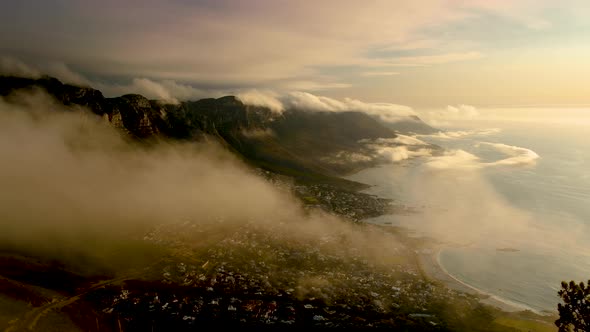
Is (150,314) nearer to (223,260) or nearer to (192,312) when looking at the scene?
(192,312)

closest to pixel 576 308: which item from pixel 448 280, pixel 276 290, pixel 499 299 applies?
pixel 276 290

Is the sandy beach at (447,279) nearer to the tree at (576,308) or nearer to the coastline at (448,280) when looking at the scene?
the coastline at (448,280)

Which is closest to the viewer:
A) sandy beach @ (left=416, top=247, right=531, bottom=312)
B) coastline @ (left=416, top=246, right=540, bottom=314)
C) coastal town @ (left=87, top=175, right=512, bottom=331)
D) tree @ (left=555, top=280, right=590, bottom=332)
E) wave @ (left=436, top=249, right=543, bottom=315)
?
tree @ (left=555, top=280, right=590, bottom=332)

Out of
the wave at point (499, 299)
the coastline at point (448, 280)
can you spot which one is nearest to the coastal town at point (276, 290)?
the coastline at point (448, 280)

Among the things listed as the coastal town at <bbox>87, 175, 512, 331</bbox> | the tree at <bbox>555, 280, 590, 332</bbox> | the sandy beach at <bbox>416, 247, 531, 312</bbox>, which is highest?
the tree at <bbox>555, 280, 590, 332</bbox>

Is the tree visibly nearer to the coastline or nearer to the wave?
the coastline

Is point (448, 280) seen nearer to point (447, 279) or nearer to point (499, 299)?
point (447, 279)

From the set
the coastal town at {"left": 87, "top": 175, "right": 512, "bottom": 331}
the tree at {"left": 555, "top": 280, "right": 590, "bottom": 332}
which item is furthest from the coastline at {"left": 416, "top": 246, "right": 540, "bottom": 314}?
the tree at {"left": 555, "top": 280, "right": 590, "bottom": 332}

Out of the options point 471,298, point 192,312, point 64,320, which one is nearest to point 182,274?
point 192,312
